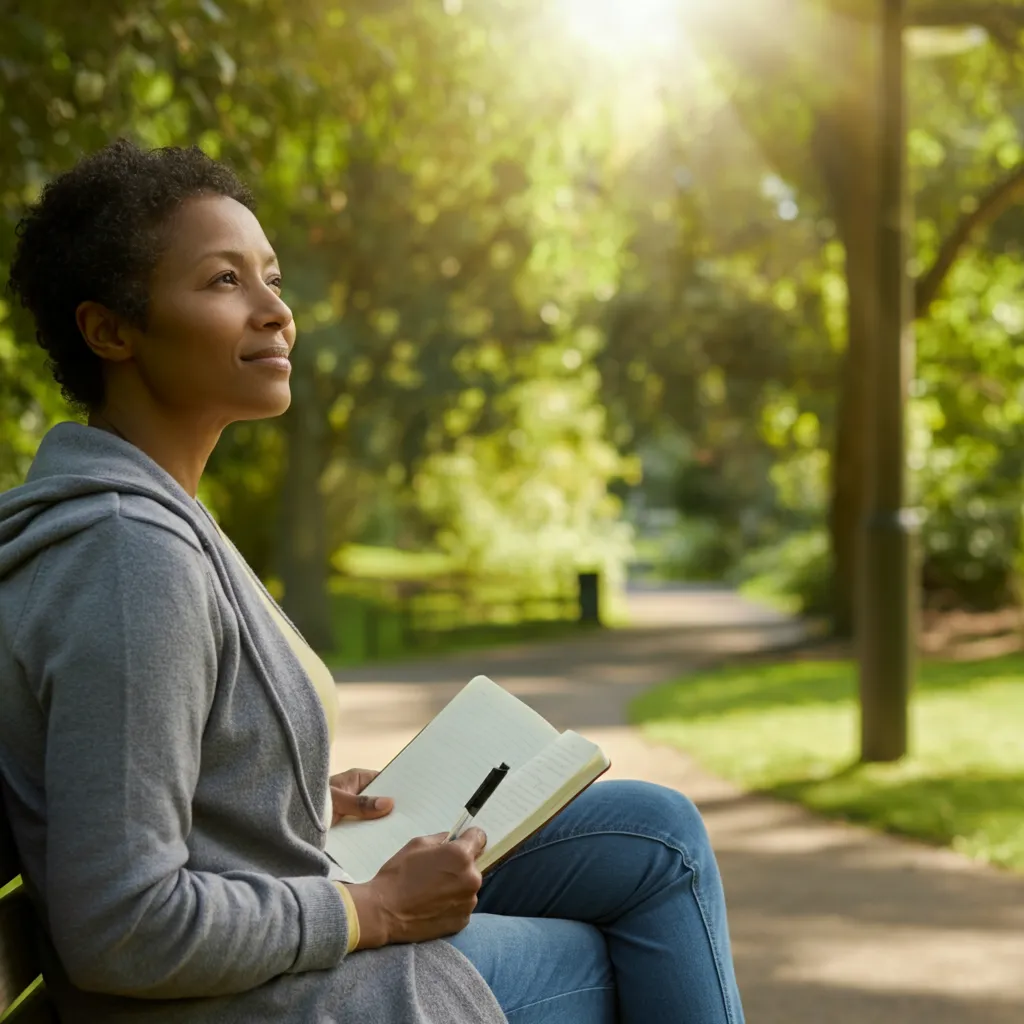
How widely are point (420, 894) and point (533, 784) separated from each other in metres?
0.31

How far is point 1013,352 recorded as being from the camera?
24625 millimetres

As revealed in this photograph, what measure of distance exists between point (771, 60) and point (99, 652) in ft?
52.3

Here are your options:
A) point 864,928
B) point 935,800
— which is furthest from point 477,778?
point 935,800

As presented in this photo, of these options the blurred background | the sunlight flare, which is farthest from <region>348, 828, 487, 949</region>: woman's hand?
the sunlight flare

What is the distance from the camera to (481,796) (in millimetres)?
2297

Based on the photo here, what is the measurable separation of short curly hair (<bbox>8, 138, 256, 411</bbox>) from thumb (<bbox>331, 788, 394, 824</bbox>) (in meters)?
0.82

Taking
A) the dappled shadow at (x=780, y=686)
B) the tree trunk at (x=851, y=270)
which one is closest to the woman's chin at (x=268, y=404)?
the dappled shadow at (x=780, y=686)

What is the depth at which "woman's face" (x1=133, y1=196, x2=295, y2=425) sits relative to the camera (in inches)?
77.3

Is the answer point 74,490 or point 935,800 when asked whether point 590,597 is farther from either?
point 74,490

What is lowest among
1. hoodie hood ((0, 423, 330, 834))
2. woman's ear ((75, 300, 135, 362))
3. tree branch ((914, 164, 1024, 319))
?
hoodie hood ((0, 423, 330, 834))

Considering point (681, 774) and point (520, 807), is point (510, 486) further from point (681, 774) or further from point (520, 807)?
point (520, 807)

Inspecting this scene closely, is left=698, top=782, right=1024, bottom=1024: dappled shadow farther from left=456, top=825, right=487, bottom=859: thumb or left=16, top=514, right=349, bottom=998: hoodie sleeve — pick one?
left=16, top=514, right=349, bottom=998: hoodie sleeve

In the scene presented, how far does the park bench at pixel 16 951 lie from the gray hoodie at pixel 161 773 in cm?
3

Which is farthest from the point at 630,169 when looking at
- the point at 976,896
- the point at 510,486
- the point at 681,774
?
the point at 976,896
